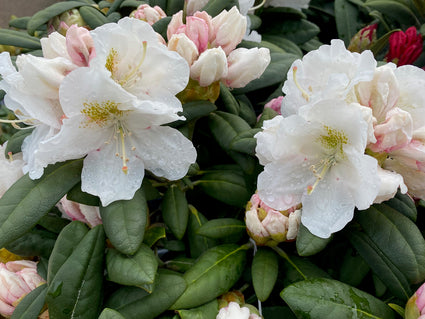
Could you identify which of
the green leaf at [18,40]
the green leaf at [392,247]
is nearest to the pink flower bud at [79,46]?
the green leaf at [18,40]

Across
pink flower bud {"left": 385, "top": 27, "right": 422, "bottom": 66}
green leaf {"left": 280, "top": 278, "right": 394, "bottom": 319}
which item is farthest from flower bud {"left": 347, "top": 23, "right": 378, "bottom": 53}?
green leaf {"left": 280, "top": 278, "right": 394, "bottom": 319}

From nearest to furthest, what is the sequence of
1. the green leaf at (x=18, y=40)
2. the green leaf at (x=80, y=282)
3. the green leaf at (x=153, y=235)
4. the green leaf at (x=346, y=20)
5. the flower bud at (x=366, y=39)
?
the green leaf at (x=80, y=282), the green leaf at (x=153, y=235), the green leaf at (x=18, y=40), the flower bud at (x=366, y=39), the green leaf at (x=346, y=20)

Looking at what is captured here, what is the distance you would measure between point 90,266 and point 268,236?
1.11 feet

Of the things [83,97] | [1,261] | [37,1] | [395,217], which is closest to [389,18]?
[395,217]

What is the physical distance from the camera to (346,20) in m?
1.68

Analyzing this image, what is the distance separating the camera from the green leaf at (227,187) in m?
1.04

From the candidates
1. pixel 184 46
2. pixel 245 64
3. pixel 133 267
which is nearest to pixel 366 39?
pixel 245 64

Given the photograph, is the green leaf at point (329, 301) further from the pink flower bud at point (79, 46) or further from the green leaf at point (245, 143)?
the pink flower bud at point (79, 46)

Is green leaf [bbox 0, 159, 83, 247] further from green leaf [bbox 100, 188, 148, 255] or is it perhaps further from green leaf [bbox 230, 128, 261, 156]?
green leaf [bbox 230, 128, 261, 156]

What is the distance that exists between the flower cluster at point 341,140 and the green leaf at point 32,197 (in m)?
0.37

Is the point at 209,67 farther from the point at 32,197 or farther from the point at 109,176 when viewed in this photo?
the point at 32,197

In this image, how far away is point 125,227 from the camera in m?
0.84

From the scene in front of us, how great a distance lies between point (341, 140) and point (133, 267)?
1.38 ft

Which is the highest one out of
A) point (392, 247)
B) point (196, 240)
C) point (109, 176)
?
point (109, 176)
